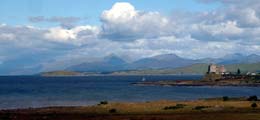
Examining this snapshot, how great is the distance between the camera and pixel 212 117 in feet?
229

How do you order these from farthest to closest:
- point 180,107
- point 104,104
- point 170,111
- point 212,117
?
point 104,104 → point 180,107 → point 170,111 → point 212,117

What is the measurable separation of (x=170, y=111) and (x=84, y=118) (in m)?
17.3

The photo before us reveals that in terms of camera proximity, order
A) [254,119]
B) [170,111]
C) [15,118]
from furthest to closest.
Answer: [170,111]
[15,118]
[254,119]

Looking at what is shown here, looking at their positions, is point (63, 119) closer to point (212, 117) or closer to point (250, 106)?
point (212, 117)

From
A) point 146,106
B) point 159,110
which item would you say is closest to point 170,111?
point 159,110

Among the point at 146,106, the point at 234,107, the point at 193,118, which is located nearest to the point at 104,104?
the point at 146,106

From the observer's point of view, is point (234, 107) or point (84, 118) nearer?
point (84, 118)

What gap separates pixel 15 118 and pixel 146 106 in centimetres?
2812

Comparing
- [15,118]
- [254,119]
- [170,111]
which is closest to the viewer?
[254,119]

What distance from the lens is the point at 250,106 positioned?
91375mm

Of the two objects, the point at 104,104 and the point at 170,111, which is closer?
the point at 170,111

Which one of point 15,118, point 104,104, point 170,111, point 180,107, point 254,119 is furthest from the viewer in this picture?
point 104,104

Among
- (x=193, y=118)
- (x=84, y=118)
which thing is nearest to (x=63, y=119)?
(x=84, y=118)

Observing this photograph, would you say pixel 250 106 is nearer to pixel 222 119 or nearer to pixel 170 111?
pixel 170 111
